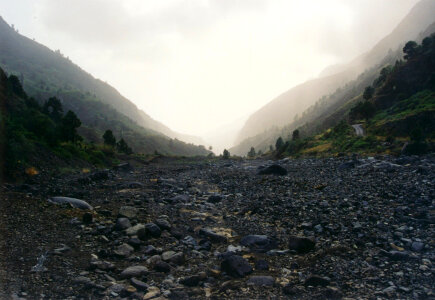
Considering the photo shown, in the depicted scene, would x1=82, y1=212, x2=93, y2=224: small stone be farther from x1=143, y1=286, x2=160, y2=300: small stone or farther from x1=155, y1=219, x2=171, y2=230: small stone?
x1=143, y1=286, x2=160, y2=300: small stone

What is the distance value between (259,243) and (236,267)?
2145 mm

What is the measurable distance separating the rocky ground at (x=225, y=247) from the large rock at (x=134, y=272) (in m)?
0.03

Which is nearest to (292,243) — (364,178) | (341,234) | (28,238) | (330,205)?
(341,234)

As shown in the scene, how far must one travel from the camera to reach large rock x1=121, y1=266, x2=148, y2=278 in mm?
6750

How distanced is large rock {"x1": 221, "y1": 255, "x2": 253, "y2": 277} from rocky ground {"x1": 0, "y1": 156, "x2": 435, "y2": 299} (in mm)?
26

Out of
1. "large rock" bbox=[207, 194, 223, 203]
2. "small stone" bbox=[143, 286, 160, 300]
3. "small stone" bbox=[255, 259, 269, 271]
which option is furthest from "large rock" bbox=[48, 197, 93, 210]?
"small stone" bbox=[255, 259, 269, 271]

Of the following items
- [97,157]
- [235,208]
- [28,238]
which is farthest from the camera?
[97,157]

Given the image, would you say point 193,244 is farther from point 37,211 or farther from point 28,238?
point 37,211

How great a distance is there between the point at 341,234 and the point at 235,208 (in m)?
5.64

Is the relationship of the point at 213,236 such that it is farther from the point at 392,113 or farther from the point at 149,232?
the point at 392,113

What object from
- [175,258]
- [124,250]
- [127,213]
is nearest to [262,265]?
[175,258]

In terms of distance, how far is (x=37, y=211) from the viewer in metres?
10.2

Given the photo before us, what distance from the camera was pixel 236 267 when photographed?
23.2 ft

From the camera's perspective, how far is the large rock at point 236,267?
22.9ft
